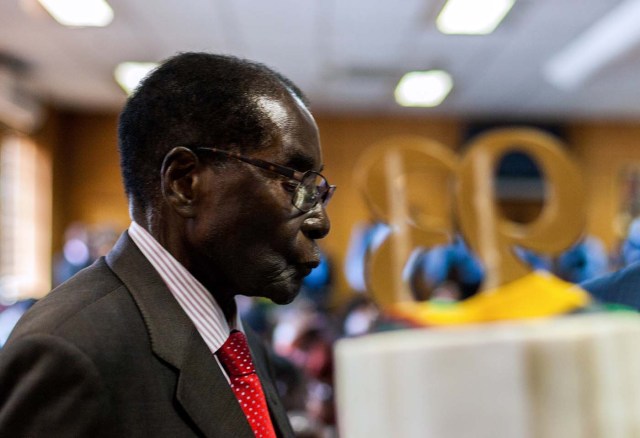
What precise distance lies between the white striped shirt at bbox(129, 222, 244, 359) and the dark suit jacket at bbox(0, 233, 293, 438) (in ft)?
0.04

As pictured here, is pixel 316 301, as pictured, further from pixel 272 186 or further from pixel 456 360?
pixel 456 360

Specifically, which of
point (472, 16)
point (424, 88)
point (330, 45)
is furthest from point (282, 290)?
point (424, 88)

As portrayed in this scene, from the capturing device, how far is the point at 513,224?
1.05 m

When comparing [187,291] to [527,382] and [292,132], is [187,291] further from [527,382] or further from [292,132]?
[527,382]

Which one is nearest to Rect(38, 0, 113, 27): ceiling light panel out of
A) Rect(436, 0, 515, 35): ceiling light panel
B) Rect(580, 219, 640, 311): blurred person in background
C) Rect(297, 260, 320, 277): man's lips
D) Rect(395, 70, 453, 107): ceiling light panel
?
Rect(436, 0, 515, 35): ceiling light panel

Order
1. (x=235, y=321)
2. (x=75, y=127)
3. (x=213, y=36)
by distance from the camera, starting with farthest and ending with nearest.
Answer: (x=75, y=127) → (x=213, y=36) → (x=235, y=321)

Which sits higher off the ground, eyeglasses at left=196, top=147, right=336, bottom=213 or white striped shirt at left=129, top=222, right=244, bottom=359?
eyeglasses at left=196, top=147, right=336, bottom=213

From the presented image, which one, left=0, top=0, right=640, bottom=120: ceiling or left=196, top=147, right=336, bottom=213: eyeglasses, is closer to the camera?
left=196, top=147, right=336, bottom=213: eyeglasses

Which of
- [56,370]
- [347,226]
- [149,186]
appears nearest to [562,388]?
[56,370]

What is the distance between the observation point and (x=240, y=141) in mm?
976

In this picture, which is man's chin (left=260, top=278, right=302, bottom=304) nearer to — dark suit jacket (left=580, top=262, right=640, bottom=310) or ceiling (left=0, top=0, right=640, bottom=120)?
dark suit jacket (left=580, top=262, right=640, bottom=310)

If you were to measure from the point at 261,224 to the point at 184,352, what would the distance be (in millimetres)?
189

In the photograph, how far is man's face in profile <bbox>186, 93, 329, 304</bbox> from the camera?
0.97 meters

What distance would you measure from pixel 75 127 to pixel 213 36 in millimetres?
3299
